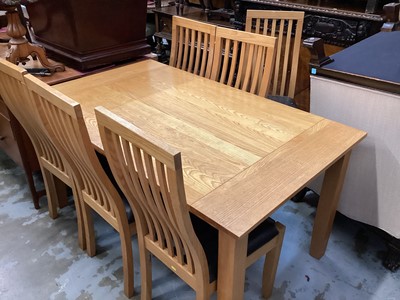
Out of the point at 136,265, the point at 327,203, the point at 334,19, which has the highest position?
the point at 334,19

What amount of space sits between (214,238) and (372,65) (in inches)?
37.1

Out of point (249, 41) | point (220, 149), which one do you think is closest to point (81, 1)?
point (249, 41)

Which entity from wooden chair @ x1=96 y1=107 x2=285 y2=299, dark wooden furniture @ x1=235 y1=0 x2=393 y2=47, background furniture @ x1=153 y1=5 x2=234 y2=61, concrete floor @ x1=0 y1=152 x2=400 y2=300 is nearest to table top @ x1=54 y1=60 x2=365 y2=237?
wooden chair @ x1=96 y1=107 x2=285 y2=299

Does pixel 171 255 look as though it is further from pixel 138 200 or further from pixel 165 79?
pixel 165 79

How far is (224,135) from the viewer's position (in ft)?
4.48

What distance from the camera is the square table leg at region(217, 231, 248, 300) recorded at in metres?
1.01

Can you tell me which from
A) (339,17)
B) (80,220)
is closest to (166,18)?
(339,17)

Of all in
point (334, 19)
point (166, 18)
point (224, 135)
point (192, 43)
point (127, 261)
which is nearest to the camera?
point (224, 135)

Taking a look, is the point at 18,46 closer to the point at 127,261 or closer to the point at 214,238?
the point at 127,261

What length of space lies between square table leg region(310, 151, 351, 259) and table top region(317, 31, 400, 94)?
0.29 m

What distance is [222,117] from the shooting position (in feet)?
4.91

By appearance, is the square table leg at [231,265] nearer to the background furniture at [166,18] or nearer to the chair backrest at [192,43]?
the chair backrest at [192,43]

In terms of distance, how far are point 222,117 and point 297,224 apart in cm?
83

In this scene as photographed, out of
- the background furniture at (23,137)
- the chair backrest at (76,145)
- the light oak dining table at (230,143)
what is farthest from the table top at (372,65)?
the background furniture at (23,137)
